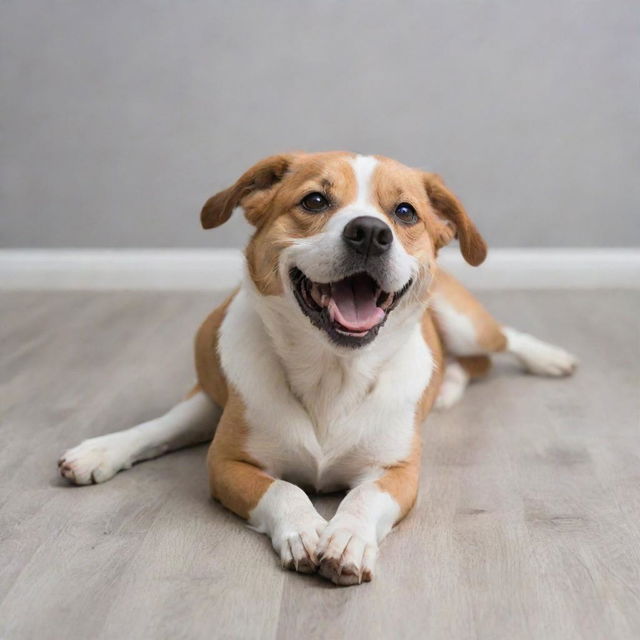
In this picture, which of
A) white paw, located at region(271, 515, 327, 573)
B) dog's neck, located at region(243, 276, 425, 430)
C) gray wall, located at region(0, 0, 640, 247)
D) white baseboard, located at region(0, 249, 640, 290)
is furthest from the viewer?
white baseboard, located at region(0, 249, 640, 290)

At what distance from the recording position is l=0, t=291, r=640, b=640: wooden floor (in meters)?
1.58

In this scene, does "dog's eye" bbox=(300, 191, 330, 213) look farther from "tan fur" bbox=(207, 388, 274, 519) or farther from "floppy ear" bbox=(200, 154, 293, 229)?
"tan fur" bbox=(207, 388, 274, 519)

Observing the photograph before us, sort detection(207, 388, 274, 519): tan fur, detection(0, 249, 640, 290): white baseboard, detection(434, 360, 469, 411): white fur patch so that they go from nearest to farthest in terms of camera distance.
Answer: detection(207, 388, 274, 519): tan fur → detection(434, 360, 469, 411): white fur patch → detection(0, 249, 640, 290): white baseboard

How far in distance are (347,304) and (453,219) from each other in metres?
0.47

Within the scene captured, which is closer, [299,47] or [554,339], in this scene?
[554,339]

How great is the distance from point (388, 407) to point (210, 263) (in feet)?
8.35

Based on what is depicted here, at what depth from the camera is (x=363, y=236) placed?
1.82 metres

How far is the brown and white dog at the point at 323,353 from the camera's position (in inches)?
72.4

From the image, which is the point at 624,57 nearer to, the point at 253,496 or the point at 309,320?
the point at 309,320

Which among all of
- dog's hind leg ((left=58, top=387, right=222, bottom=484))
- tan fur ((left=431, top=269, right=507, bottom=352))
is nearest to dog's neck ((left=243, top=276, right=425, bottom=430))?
dog's hind leg ((left=58, top=387, right=222, bottom=484))

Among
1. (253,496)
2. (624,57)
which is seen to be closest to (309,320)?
(253,496)

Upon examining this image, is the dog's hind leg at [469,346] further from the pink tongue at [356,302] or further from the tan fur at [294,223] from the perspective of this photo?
the pink tongue at [356,302]

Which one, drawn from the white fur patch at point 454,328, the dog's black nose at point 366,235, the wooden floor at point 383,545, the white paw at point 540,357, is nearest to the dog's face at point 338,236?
the dog's black nose at point 366,235

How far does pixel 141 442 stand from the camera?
2.31 meters
